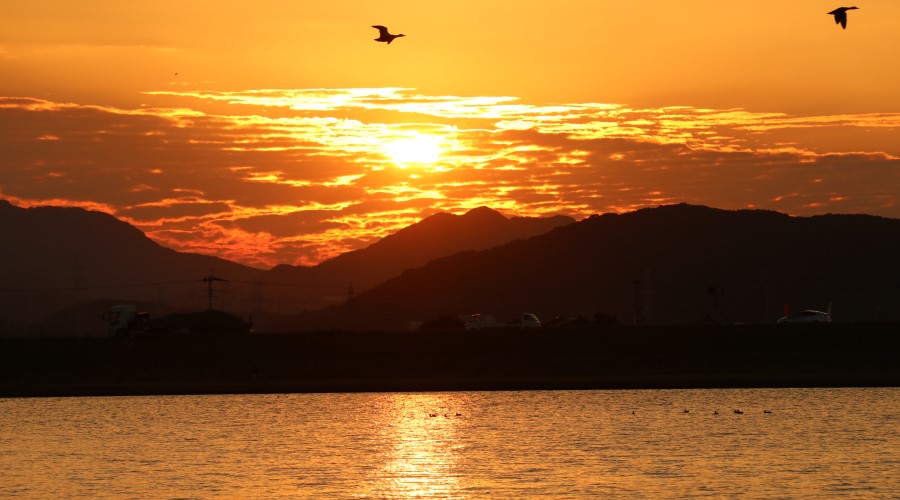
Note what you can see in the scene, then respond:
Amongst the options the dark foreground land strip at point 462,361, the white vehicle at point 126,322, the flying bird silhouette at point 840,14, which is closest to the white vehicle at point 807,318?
the dark foreground land strip at point 462,361

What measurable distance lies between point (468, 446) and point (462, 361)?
4369 centimetres

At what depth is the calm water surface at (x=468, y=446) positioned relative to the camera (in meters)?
46.1

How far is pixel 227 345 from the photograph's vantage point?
4245 inches

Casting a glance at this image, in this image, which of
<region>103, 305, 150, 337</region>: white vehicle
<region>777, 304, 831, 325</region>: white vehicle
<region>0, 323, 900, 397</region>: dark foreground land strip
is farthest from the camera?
<region>103, 305, 150, 337</region>: white vehicle

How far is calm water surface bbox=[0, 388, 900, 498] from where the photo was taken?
46062mm

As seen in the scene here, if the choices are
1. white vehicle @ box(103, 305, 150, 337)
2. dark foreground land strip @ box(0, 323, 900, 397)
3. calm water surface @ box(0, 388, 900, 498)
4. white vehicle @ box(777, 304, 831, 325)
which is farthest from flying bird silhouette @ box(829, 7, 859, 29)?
white vehicle @ box(103, 305, 150, 337)

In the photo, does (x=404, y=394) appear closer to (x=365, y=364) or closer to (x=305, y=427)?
(x=365, y=364)

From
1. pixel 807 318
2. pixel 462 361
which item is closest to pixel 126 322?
pixel 462 361

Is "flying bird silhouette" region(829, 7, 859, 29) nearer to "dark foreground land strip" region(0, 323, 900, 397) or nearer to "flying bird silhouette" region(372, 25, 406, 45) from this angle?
"flying bird silhouette" region(372, 25, 406, 45)

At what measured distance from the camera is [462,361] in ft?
339

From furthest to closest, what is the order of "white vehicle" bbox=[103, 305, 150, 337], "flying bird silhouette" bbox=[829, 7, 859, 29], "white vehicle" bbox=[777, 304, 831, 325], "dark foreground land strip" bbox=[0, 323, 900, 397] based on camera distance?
1. "white vehicle" bbox=[103, 305, 150, 337]
2. "white vehicle" bbox=[777, 304, 831, 325]
3. "dark foreground land strip" bbox=[0, 323, 900, 397]
4. "flying bird silhouette" bbox=[829, 7, 859, 29]

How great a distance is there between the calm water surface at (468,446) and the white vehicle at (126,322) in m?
31.0

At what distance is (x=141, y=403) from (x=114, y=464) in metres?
36.0

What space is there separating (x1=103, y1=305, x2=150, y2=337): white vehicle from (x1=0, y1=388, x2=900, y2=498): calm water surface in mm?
31007
